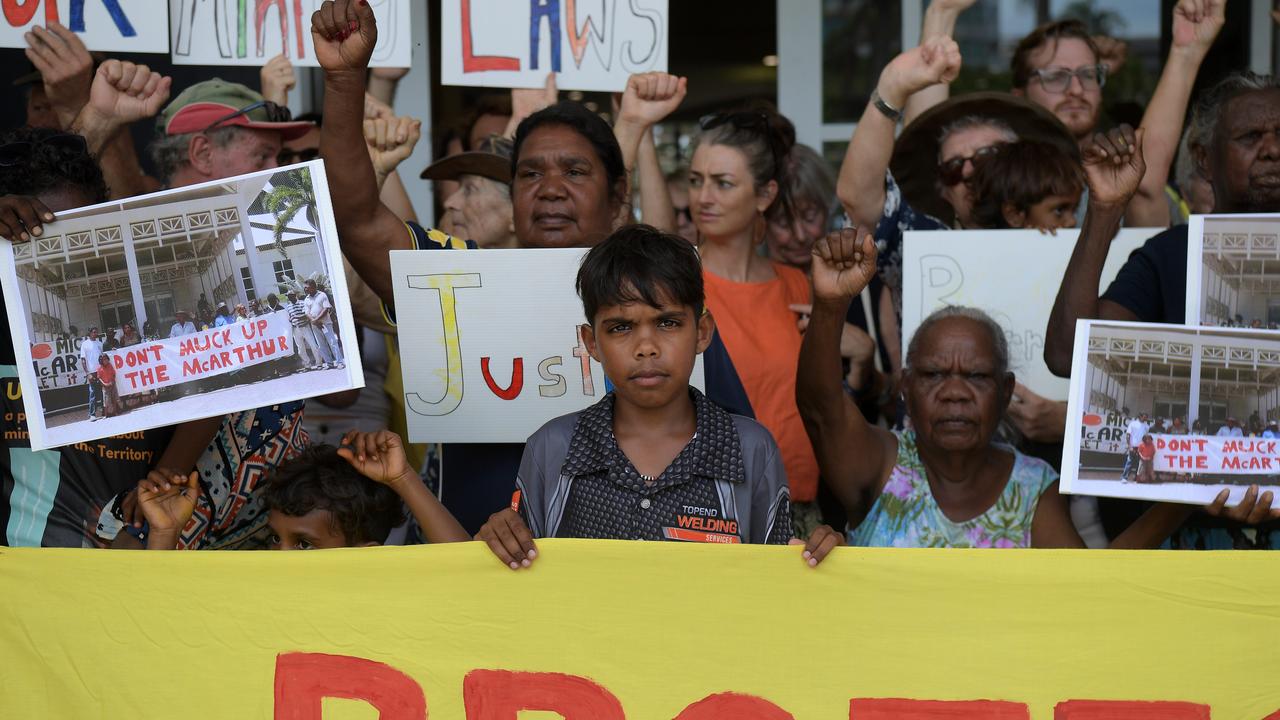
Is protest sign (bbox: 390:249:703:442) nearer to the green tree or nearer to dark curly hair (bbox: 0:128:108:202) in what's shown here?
the green tree

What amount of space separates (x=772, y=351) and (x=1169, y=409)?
114 cm

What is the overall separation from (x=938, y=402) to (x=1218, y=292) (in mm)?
646

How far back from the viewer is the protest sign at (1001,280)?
3.64 m

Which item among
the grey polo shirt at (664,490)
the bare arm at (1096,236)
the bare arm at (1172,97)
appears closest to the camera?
the grey polo shirt at (664,490)

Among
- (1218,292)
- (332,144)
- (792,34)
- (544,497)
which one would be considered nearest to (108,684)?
(544,497)

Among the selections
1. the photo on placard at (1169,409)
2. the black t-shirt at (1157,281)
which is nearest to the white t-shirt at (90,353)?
the photo on placard at (1169,409)

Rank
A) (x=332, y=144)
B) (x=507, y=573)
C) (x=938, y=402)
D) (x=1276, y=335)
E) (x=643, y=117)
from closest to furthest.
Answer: (x=507, y=573), (x=1276, y=335), (x=332, y=144), (x=938, y=402), (x=643, y=117)

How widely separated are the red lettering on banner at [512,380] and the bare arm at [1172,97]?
1863 mm

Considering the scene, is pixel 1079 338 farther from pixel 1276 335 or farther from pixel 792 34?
pixel 792 34

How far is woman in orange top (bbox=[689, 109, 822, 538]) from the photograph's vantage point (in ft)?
11.5

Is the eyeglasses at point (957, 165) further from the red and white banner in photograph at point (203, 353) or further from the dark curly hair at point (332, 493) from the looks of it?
the red and white banner in photograph at point (203, 353)

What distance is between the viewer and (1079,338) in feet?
8.96

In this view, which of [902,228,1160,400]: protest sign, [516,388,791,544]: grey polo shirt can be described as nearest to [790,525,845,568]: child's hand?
[516,388,791,544]: grey polo shirt

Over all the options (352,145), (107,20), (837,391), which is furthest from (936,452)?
(107,20)
